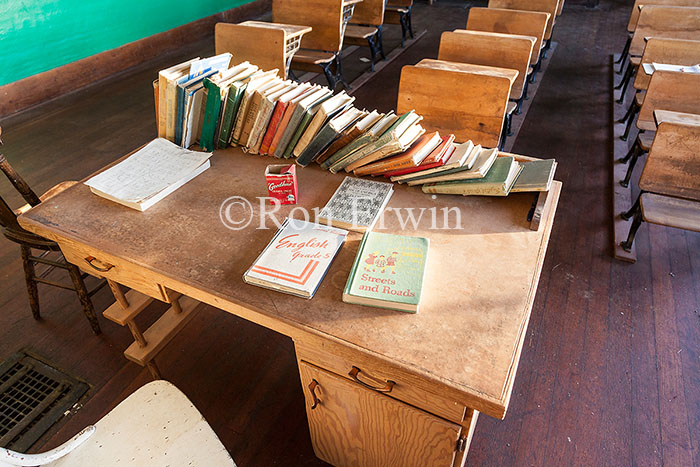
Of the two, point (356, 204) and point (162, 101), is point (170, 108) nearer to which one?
point (162, 101)

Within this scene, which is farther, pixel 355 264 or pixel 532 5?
pixel 532 5

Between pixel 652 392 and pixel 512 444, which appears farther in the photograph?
pixel 652 392

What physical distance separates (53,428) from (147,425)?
0.87 metres

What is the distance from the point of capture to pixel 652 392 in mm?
1640

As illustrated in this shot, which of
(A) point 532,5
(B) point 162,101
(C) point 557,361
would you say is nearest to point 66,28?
(B) point 162,101

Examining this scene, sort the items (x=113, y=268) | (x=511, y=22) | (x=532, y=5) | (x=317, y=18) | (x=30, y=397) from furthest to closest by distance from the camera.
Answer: (x=532, y=5), (x=317, y=18), (x=511, y=22), (x=30, y=397), (x=113, y=268)

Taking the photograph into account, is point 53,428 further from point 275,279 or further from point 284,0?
point 284,0

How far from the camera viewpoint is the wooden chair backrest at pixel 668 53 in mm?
2965

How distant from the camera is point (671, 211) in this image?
6.70ft

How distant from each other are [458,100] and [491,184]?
2.94ft

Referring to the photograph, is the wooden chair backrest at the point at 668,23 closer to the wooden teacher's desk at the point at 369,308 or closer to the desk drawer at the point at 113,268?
the wooden teacher's desk at the point at 369,308

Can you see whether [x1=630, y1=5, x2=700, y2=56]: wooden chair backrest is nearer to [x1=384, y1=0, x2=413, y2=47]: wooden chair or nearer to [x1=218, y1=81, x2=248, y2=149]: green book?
[x1=384, y1=0, x2=413, y2=47]: wooden chair

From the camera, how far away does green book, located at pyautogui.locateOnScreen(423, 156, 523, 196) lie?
1.26 metres

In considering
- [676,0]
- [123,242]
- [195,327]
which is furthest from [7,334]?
[676,0]
